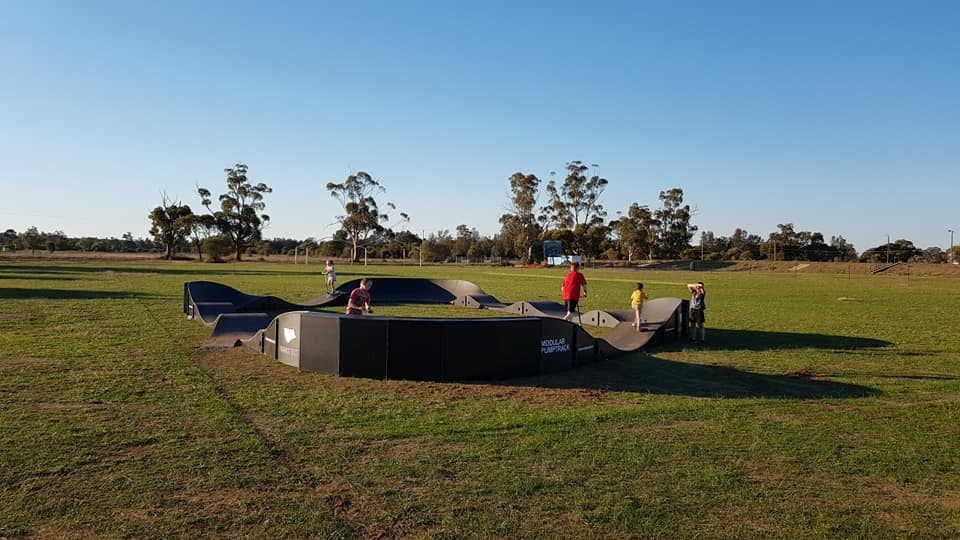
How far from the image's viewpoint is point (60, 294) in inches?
952

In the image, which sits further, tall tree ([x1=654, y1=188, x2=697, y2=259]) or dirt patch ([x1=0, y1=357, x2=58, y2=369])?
tall tree ([x1=654, y1=188, x2=697, y2=259])

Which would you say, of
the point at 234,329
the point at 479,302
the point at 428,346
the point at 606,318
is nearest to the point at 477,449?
the point at 428,346

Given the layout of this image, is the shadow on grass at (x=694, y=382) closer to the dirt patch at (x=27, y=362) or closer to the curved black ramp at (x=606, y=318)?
the curved black ramp at (x=606, y=318)

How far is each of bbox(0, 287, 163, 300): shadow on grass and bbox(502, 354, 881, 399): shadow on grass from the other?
18807 millimetres

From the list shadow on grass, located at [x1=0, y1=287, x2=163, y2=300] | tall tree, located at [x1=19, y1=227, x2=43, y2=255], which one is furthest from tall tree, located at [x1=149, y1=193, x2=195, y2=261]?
shadow on grass, located at [x1=0, y1=287, x2=163, y2=300]

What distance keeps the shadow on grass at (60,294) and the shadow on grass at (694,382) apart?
740 inches

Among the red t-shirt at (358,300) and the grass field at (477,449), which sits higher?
the red t-shirt at (358,300)

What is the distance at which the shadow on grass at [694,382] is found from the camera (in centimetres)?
897

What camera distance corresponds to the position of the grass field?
180 inches

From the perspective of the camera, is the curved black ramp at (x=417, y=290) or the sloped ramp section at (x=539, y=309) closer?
the sloped ramp section at (x=539, y=309)

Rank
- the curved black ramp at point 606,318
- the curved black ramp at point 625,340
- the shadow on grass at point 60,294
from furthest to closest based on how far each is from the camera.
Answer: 1. the shadow on grass at point 60,294
2. the curved black ramp at point 606,318
3. the curved black ramp at point 625,340

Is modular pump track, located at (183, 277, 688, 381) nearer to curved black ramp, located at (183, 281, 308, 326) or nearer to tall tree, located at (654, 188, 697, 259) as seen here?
curved black ramp, located at (183, 281, 308, 326)

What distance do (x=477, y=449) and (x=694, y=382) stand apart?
464 cm

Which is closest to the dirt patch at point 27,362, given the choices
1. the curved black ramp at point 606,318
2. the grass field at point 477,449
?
the grass field at point 477,449
